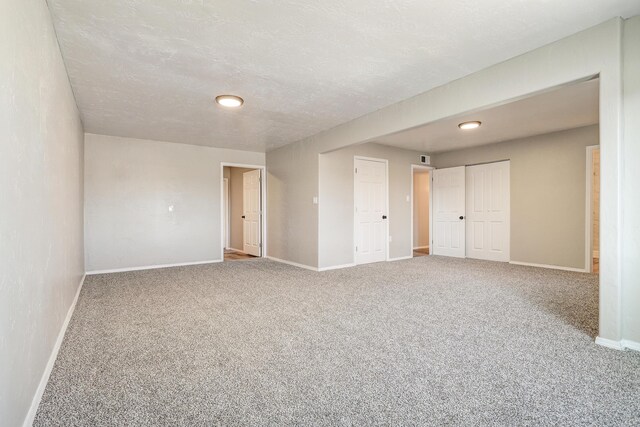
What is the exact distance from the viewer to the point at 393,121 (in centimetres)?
394

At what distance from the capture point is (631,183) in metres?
2.29

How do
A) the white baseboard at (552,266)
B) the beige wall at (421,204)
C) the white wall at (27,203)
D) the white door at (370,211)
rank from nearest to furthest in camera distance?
the white wall at (27,203), the white baseboard at (552,266), the white door at (370,211), the beige wall at (421,204)

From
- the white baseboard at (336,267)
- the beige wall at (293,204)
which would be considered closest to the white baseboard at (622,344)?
the white baseboard at (336,267)

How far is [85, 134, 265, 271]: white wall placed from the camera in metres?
5.31

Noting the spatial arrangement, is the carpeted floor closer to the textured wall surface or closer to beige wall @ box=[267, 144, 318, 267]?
the textured wall surface

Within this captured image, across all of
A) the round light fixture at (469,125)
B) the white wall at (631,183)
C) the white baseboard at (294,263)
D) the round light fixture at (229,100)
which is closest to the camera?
the white wall at (631,183)

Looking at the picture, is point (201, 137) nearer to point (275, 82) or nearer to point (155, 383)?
point (275, 82)

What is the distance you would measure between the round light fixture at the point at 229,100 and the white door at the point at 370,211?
2801mm

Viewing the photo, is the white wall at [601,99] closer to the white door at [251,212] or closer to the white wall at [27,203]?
the white wall at [27,203]

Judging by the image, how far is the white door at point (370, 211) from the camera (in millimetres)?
6086

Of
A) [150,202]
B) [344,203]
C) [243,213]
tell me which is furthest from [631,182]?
[243,213]

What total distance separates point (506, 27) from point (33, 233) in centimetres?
335

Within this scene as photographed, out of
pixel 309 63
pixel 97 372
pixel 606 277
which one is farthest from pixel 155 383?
pixel 606 277

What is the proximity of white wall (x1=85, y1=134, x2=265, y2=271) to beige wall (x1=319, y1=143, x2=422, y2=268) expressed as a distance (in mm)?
2213
